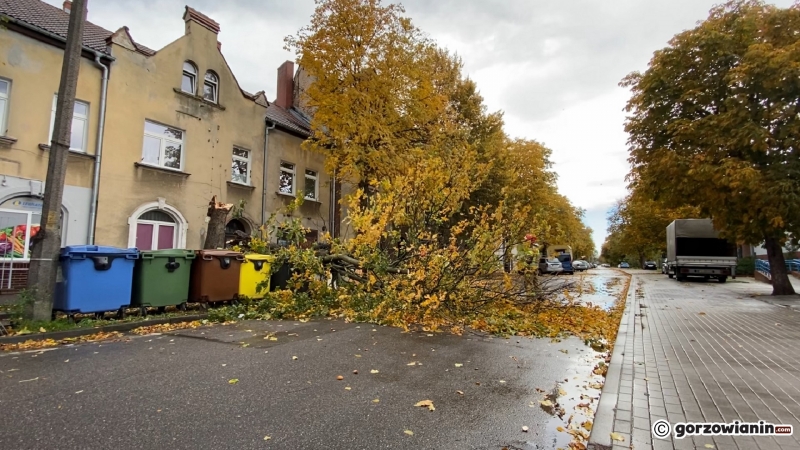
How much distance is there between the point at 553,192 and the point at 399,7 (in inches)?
981

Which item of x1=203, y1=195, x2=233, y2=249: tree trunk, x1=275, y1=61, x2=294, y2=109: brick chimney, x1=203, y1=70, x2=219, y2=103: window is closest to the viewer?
x1=203, y1=195, x2=233, y2=249: tree trunk

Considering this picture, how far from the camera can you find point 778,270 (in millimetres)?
14953

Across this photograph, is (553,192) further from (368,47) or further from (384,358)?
(384,358)

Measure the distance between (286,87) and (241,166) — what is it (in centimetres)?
895

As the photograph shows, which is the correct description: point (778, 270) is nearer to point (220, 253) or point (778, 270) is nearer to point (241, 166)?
point (220, 253)

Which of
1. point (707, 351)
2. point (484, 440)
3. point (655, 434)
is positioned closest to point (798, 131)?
point (707, 351)

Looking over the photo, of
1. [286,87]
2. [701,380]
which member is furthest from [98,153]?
[701,380]

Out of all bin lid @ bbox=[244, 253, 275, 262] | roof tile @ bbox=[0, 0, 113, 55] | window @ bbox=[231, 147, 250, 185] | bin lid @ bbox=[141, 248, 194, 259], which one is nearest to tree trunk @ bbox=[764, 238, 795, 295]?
bin lid @ bbox=[244, 253, 275, 262]

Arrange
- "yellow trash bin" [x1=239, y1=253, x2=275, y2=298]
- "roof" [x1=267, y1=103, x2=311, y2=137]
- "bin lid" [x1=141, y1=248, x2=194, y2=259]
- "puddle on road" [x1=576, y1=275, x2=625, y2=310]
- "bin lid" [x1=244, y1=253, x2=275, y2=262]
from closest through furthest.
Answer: "bin lid" [x1=141, y1=248, x2=194, y2=259], "yellow trash bin" [x1=239, y1=253, x2=275, y2=298], "bin lid" [x1=244, y1=253, x2=275, y2=262], "puddle on road" [x1=576, y1=275, x2=625, y2=310], "roof" [x1=267, y1=103, x2=311, y2=137]

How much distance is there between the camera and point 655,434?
10.5ft

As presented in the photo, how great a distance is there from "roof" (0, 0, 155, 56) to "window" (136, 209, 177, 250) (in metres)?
4.88

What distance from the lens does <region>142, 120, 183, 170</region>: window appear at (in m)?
13.3

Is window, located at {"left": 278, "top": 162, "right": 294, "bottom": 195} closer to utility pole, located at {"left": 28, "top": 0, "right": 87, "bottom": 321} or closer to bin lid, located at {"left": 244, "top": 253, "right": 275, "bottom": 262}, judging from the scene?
bin lid, located at {"left": 244, "top": 253, "right": 275, "bottom": 262}

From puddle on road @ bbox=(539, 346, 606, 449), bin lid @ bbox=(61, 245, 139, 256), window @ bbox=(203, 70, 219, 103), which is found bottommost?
puddle on road @ bbox=(539, 346, 606, 449)
